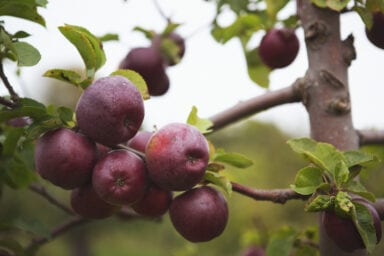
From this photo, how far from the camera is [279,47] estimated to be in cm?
146

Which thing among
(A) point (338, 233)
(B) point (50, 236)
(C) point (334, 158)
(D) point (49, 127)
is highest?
(D) point (49, 127)

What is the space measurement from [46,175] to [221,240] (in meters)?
9.09

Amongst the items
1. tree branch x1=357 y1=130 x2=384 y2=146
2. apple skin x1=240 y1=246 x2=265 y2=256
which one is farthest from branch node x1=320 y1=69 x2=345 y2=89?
apple skin x1=240 y1=246 x2=265 y2=256

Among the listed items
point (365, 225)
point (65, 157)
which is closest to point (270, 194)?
point (365, 225)

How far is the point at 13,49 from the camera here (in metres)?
0.95

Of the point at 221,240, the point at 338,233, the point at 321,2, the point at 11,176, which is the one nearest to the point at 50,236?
the point at 11,176

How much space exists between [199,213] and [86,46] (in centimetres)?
39

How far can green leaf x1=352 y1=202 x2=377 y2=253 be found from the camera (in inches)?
35.7

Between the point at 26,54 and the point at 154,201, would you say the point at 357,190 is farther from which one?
the point at 26,54

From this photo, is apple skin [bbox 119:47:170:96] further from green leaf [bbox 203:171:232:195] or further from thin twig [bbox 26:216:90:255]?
green leaf [bbox 203:171:232:195]

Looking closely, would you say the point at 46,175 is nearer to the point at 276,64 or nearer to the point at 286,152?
the point at 276,64

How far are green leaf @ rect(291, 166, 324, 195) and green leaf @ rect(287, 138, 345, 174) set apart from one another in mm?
19

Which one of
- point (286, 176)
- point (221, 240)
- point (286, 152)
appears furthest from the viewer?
point (286, 152)

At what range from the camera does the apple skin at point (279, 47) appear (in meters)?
1.47
